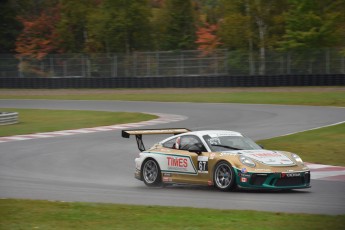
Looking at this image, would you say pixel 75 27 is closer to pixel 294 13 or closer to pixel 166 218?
pixel 294 13

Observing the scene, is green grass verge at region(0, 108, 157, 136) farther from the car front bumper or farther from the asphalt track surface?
the car front bumper

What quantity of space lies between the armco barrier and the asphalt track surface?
1367 centimetres

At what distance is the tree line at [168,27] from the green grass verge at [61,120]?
56.5 feet

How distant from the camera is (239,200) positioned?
37.4ft

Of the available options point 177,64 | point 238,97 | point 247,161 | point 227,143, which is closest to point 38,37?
point 177,64

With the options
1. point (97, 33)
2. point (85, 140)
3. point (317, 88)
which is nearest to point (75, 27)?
point (97, 33)

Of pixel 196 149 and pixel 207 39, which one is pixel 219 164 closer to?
pixel 196 149

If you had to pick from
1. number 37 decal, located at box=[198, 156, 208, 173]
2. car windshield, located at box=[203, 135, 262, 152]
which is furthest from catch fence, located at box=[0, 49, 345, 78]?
number 37 decal, located at box=[198, 156, 208, 173]

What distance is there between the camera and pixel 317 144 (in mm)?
19891

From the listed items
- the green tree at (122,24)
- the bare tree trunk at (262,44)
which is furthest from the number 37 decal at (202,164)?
the green tree at (122,24)

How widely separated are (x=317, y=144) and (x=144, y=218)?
38.2ft

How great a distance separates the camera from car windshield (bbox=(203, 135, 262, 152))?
524 inches

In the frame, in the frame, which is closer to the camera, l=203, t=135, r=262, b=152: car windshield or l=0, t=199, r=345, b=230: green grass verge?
l=0, t=199, r=345, b=230: green grass verge

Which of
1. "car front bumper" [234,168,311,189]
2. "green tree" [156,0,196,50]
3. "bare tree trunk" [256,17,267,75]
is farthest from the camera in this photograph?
"green tree" [156,0,196,50]
